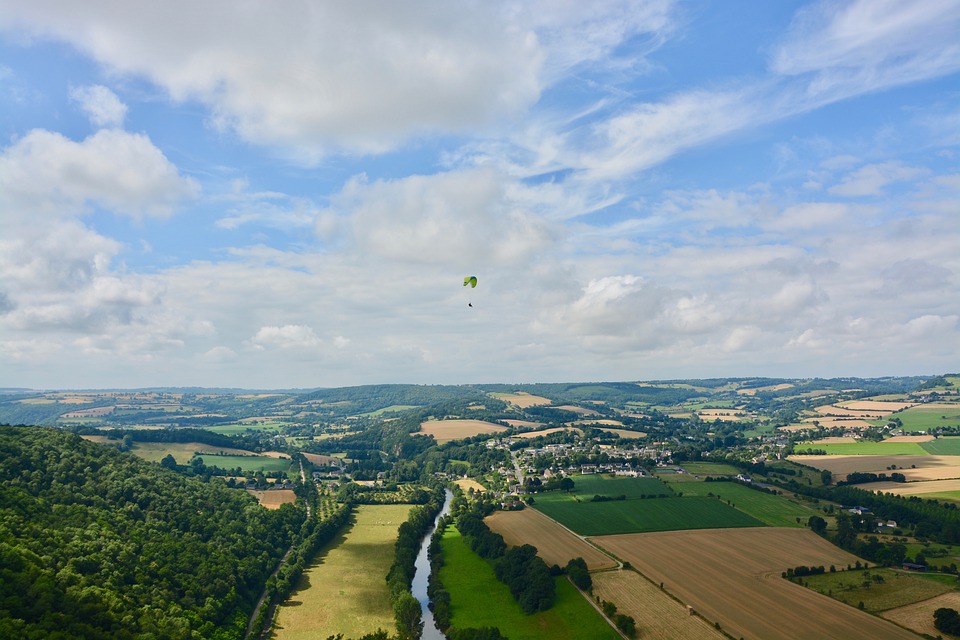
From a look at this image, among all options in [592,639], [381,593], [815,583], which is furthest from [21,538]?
[815,583]

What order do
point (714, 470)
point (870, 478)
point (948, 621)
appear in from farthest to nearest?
point (714, 470) → point (870, 478) → point (948, 621)

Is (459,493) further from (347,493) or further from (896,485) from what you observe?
(896,485)

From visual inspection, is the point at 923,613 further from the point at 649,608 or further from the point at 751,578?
the point at 649,608

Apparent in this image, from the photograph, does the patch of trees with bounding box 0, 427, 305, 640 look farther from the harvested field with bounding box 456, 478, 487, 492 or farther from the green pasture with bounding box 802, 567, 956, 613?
the green pasture with bounding box 802, 567, 956, 613

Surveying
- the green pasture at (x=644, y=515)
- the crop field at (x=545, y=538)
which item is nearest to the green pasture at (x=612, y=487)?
the green pasture at (x=644, y=515)

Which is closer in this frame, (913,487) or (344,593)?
(344,593)

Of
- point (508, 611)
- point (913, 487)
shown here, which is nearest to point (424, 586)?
point (508, 611)
